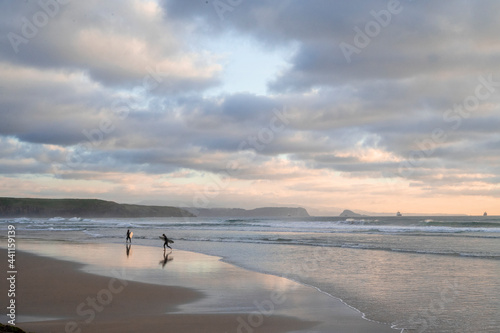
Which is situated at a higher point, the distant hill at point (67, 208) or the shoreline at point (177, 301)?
the shoreline at point (177, 301)

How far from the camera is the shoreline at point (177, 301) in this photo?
308 inches

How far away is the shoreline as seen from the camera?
7.82 meters

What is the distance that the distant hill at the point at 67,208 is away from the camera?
142 metres

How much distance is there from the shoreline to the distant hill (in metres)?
145

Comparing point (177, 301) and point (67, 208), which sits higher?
point (177, 301)

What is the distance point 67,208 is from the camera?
497ft

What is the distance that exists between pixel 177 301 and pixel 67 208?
513 ft

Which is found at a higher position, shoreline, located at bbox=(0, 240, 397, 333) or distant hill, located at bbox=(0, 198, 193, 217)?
shoreline, located at bbox=(0, 240, 397, 333)

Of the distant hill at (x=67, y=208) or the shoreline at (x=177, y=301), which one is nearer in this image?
the shoreline at (x=177, y=301)

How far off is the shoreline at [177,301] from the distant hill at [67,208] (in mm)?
144517

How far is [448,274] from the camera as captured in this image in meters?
13.6

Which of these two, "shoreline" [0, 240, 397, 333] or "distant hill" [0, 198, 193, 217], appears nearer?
"shoreline" [0, 240, 397, 333]

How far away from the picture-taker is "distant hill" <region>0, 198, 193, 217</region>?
14250 centimetres

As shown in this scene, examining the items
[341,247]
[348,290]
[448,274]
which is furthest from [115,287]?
[341,247]
